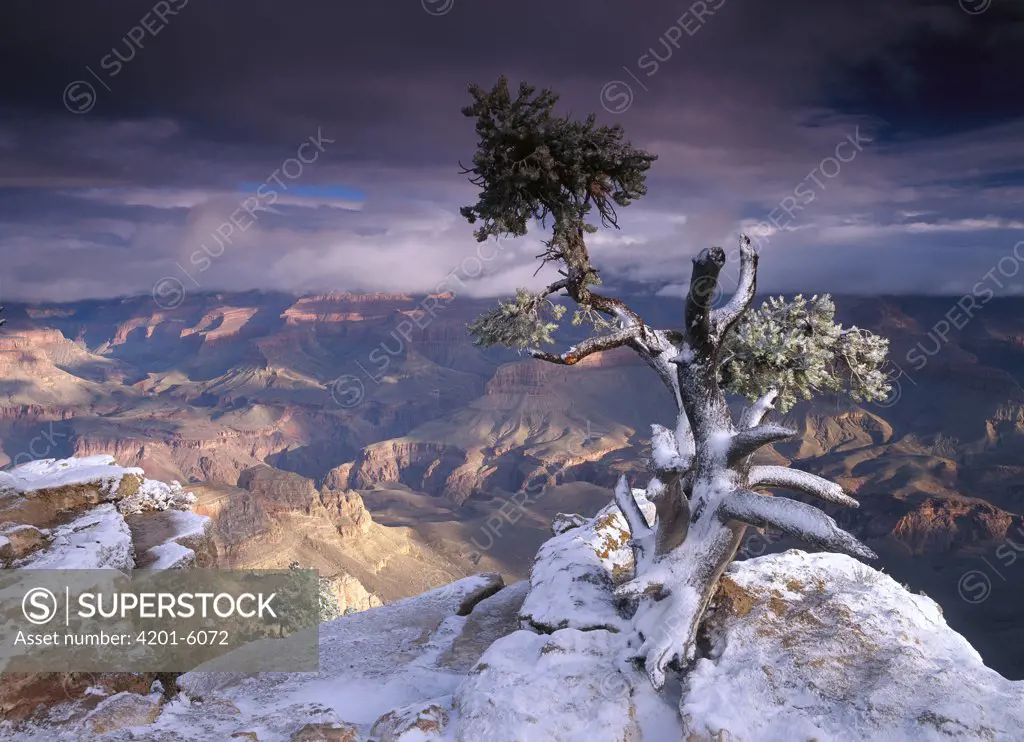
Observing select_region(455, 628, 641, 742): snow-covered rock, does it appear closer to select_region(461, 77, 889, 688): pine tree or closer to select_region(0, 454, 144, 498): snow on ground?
select_region(461, 77, 889, 688): pine tree

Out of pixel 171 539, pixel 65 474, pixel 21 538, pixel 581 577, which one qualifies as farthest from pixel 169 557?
pixel 581 577

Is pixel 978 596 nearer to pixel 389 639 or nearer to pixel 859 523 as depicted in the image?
pixel 859 523

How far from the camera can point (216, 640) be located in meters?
19.5

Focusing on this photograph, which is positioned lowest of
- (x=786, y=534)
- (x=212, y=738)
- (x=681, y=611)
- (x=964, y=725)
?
(x=212, y=738)

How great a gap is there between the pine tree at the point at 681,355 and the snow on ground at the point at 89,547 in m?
11.9

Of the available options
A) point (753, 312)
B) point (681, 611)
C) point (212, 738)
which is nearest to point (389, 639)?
point (212, 738)

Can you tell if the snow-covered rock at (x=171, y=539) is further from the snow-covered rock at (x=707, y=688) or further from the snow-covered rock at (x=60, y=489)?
the snow-covered rock at (x=707, y=688)

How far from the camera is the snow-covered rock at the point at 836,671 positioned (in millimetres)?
9953

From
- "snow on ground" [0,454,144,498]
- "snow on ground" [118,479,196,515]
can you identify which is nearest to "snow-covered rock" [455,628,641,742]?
"snow on ground" [118,479,196,515]

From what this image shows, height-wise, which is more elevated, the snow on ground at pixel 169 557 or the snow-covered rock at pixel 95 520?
the snow-covered rock at pixel 95 520

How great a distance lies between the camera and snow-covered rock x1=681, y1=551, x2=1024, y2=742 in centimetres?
995

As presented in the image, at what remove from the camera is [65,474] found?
21.7m

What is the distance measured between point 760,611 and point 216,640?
52.8 ft

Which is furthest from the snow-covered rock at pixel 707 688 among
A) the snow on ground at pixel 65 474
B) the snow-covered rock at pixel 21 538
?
the snow on ground at pixel 65 474
